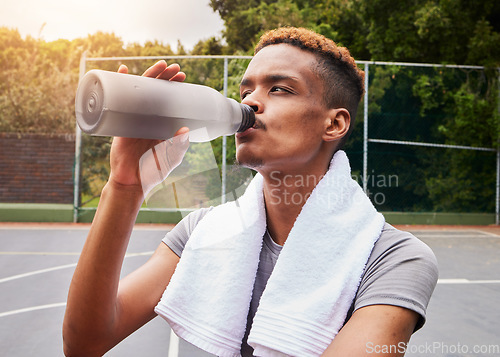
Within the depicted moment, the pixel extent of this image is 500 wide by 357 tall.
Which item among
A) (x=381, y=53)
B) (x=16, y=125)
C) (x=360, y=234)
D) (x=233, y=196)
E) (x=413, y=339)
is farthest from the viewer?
(x=16, y=125)

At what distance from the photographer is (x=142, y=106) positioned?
919 millimetres

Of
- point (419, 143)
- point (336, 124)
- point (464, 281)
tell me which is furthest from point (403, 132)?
point (336, 124)

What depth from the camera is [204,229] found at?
1.58m

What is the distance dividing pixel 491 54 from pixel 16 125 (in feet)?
38.9

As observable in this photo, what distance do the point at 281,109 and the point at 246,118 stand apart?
0.14 m

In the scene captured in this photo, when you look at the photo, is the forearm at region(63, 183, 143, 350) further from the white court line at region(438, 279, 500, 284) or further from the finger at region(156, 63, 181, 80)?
the white court line at region(438, 279, 500, 284)

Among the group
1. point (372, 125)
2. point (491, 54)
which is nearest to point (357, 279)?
point (372, 125)

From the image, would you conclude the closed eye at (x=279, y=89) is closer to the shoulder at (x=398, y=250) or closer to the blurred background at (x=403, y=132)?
the shoulder at (x=398, y=250)

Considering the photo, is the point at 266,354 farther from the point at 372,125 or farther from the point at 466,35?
the point at 466,35

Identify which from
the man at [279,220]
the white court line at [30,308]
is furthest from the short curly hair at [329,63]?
the white court line at [30,308]

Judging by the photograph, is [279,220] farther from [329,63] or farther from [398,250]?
[329,63]

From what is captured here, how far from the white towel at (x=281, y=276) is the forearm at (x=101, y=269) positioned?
0.68ft

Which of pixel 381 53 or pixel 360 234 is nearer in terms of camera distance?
pixel 360 234

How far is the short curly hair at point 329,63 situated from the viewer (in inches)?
57.9
